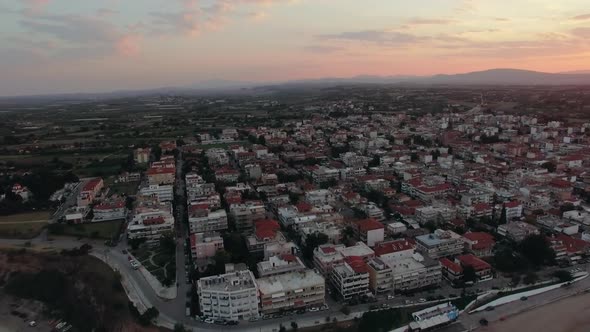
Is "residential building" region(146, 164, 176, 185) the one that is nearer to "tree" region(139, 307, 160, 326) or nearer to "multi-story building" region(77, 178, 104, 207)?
"multi-story building" region(77, 178, 104, 207)

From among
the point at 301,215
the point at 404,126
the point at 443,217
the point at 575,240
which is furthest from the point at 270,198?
the point at 404,126

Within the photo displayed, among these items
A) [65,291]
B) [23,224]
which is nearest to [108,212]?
[23,224]

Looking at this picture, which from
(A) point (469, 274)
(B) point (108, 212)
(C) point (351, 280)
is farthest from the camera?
(B) point (108, 212)

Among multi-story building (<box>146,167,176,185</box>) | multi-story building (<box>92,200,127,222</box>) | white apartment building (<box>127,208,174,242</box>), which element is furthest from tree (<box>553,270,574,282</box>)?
multi-story building (<box>146,167,176,185</box>)

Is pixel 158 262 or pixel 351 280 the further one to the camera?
pixel 158 262

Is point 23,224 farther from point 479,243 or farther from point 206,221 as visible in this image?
point 479,243

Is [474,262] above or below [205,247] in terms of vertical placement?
below

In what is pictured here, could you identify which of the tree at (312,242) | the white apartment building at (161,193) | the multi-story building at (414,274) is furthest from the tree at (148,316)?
the white apartment building at (161,193)
